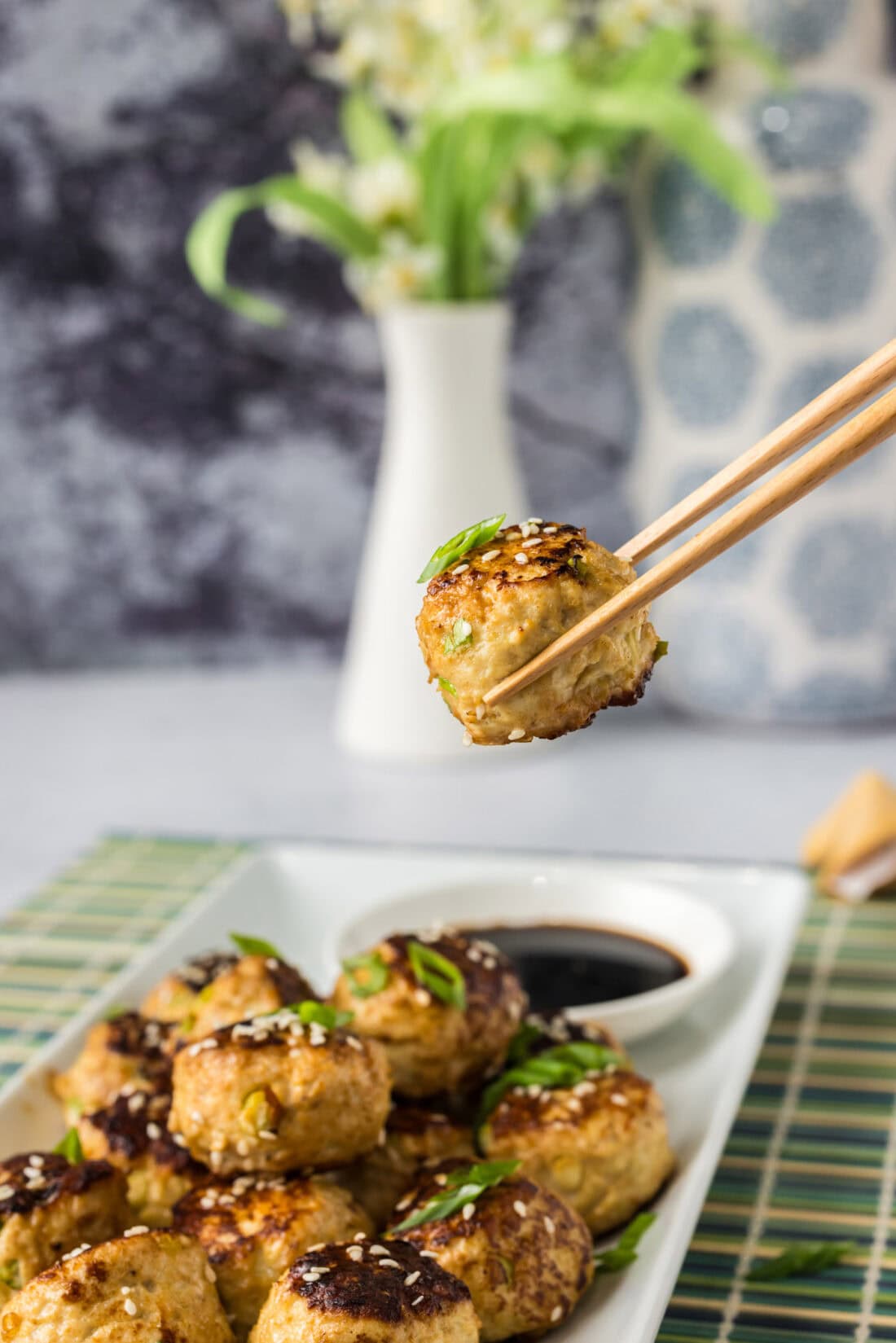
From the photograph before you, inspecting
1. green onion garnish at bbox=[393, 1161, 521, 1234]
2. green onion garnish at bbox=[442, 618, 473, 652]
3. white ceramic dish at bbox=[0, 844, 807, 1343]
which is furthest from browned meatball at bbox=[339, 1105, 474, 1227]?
green onion garnish at bbox=[442, 618, 473, 652]

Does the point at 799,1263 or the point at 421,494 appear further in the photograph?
the point at 421,494

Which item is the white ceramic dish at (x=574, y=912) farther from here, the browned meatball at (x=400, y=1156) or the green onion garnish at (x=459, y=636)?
the green onion garnish at (x=459, y=636)

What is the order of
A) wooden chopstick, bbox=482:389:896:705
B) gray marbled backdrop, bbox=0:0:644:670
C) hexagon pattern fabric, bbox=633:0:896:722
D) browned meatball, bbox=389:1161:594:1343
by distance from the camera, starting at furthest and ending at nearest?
gray marbled backdrop, bbox=0:0:644:670 < hexagon pattern fabric, bbox=633:0:896:722 < browned meatball, bbox=389:1161:594:1343 < wooden chopstick, bbox=482:389:896:705

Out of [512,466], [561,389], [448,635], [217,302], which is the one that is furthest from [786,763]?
[448,635]

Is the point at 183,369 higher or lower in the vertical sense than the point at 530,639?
lower

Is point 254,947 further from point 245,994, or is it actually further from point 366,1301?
point 366,1301

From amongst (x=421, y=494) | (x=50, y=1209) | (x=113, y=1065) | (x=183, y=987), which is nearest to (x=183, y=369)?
(x=421, y=494)

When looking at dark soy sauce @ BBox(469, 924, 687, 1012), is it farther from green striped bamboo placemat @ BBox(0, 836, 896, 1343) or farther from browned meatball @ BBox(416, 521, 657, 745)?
browned meatball @ BBox(416, 521, 657, 745)
